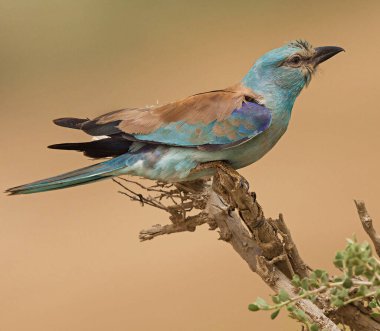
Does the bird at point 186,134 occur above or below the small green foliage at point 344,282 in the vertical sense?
above

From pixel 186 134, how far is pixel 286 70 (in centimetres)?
31

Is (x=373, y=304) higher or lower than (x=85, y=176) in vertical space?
lower

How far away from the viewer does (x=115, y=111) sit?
2.17 m

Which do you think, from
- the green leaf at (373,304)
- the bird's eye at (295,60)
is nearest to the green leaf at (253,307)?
the green leaf at (373,304)

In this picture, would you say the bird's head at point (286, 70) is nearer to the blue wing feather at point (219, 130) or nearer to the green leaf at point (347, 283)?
the blue wing feather at point (219, 130)

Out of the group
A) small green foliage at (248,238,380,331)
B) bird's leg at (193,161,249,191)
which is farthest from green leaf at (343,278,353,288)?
bird's leg at (193,161,249,191)

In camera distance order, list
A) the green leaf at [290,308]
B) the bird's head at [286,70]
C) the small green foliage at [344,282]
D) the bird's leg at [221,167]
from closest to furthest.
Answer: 1. the small green foliage at [344,282]
2. the green leaf at [290,308]
3. the bird's leg at [221,167]
4. the bird's head at [286,70]

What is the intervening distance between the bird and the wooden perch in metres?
0.05

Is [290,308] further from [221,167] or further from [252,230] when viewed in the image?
[221,167]

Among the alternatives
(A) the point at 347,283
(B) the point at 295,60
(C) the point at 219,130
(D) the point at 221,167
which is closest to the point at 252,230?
(D) the point at 221,167

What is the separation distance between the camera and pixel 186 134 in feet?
6.77

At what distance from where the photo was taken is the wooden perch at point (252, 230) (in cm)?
170

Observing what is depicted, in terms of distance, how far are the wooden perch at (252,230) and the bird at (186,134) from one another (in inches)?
2.1

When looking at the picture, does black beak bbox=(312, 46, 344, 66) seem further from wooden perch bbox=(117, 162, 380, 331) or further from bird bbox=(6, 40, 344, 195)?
wooden perch bbox=(117, 162, 380, 331)
